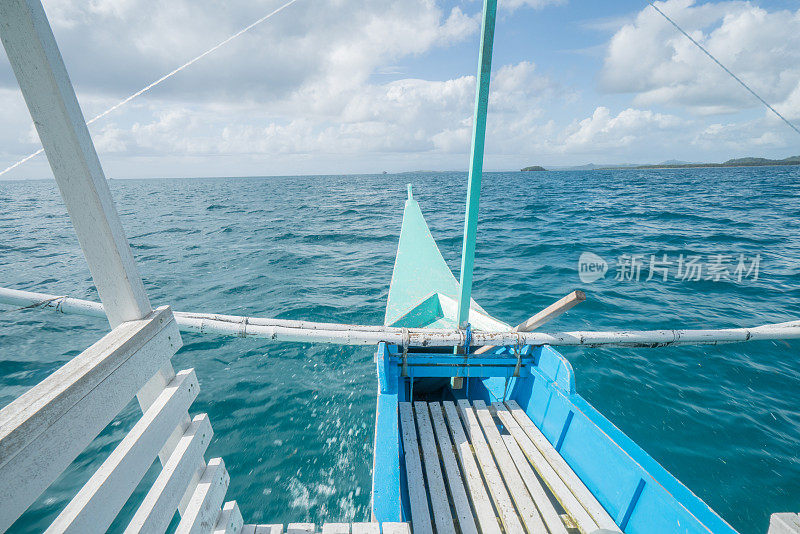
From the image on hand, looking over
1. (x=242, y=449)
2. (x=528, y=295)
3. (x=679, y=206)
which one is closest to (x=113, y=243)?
(x=242, y=449)

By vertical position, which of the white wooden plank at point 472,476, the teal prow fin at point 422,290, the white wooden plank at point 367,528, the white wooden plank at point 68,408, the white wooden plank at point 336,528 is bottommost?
the white wooden plank at point 472,476

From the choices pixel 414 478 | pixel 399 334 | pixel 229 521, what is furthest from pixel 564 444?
pixel 229 521

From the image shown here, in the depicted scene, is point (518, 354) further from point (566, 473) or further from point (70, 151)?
point (70, 151)

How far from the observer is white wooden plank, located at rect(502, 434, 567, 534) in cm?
265

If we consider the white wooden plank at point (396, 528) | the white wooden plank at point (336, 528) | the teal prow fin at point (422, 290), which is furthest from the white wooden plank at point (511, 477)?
the teal prow fin at point (422, 290)

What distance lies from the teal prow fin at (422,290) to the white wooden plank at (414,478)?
206 centimetres

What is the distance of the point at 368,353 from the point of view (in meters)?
6.81

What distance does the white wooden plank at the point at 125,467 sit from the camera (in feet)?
4.11

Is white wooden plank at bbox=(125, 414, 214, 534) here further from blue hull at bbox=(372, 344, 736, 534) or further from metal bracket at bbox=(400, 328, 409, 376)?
metal bracket at bbox=(400, 328, 409, 376)

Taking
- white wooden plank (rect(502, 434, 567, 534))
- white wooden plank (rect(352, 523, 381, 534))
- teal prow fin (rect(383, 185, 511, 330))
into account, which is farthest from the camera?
teal prow fin (rect(383, 185, 511, 330))

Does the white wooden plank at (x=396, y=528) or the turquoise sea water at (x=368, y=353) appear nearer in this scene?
the white wooden plank at (x=396, y=528)

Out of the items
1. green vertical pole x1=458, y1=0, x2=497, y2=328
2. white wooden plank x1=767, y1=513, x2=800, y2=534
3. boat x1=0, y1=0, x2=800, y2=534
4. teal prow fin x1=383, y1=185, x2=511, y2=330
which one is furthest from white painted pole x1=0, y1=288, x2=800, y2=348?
white wooden plank x1=767, y1=513, x2=800, y2=534

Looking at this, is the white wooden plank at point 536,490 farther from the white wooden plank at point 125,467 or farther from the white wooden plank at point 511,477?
the white wooden plank at point 125,467

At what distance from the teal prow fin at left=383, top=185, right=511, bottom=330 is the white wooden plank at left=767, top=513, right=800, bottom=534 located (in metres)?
3.70
